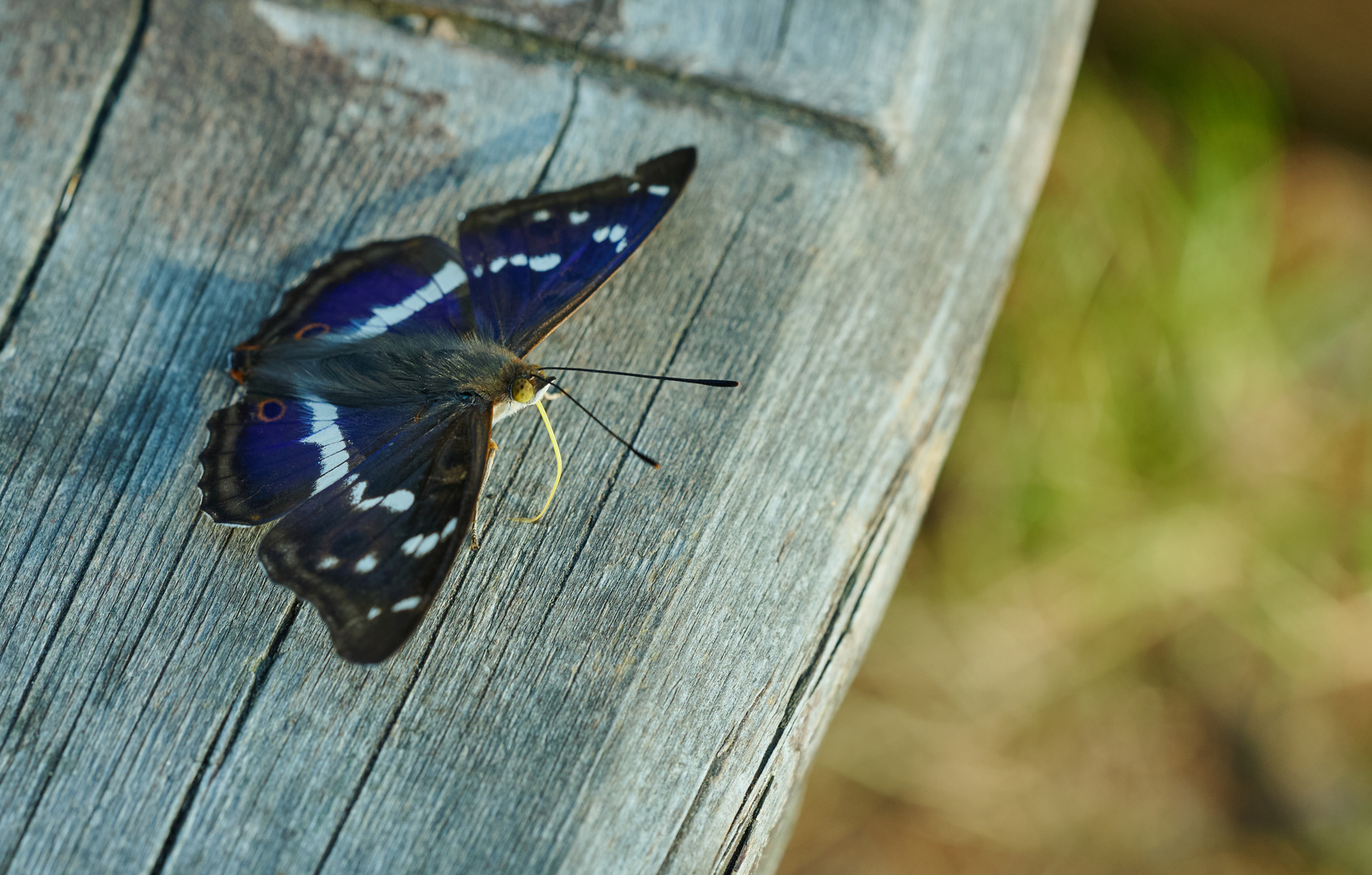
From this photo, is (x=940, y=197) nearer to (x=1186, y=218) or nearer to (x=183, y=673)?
(x=183, y=673)

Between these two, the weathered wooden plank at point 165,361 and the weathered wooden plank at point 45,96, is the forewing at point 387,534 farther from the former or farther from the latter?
the weathered wooden plank at point 45,96

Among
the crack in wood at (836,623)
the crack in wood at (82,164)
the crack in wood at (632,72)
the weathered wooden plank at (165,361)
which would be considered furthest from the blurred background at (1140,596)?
the crack in wood at (82,164)

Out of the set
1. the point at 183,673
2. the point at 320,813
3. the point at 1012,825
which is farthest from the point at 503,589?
the point at 1012,825

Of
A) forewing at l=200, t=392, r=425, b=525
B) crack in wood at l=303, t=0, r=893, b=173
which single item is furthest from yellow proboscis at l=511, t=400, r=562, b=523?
crack in wood at l=303, t=0, r=893, b=173

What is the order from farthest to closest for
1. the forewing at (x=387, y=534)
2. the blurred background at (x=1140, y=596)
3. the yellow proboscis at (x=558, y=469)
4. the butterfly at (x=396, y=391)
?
the blurred background at (x=1140, y=596) < the yellow proboscis at (x=558, y=469) < the butterfly at (x=396, y=391) < the forewing at (x=387, y=534)

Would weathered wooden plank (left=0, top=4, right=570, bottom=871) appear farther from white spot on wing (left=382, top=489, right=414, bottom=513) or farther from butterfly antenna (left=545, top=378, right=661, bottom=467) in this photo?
butterfly antenna (left=545, top=378, right=661, bottom=467)

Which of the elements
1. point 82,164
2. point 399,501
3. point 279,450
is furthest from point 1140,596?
point 82,164

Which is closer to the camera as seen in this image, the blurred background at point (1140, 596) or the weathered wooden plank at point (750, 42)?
the weathered wooden plank at point (750, 42)
